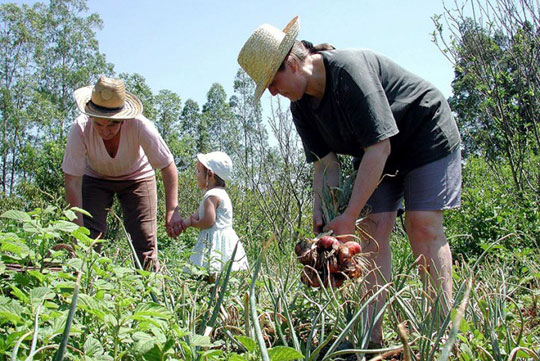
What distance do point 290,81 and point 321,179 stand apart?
0.62 meters

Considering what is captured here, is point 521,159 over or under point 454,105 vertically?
under

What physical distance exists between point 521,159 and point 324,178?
14.1 feet

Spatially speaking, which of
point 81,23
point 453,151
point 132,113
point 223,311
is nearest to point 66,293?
point 223,311

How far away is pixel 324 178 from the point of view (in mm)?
2666

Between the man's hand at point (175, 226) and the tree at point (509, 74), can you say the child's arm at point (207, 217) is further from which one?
the tree at point (509, 74)

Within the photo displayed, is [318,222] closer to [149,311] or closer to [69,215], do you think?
[69,215]

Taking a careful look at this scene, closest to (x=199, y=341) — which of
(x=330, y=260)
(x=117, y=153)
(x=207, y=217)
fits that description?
(x=330, y=260)

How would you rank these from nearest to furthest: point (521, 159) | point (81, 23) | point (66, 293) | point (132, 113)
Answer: point (66, 293) < point (132, 113) < point (521, 159) < point (81, 23)

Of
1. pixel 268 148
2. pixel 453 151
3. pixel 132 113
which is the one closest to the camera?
pixel 453 151

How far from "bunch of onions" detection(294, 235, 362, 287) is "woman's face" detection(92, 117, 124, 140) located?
6.71 feet

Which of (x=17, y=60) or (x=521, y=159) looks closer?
(x=521, y=159)

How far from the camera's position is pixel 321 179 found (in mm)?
2820

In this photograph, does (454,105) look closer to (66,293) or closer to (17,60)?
(17,60)

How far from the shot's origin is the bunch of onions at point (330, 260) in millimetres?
2109
